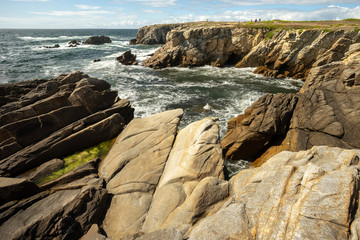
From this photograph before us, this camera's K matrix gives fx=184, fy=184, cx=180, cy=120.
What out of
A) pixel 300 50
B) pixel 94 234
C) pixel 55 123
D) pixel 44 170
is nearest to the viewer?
pixel 94 234

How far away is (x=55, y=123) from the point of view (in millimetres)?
15633

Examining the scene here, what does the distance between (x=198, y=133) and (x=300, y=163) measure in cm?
646

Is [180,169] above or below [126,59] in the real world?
below

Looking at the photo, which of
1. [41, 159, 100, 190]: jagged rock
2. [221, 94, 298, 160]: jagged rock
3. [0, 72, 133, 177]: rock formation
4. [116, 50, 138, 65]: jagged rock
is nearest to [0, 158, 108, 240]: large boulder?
[41, 159, 100, 190]: jagged rock

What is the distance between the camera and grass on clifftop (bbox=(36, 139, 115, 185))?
→ 12836 mm

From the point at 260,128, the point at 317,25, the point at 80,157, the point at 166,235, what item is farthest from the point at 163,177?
the point at 317,25

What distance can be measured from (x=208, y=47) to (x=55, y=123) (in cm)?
5015

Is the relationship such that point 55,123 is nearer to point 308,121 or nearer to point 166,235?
point 166,235

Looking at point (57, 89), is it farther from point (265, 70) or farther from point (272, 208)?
point (265, 70)

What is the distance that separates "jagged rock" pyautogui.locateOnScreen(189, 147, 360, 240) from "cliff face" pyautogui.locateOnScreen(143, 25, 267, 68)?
51222mm

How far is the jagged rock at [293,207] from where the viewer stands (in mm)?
5797

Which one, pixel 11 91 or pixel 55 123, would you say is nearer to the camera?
pixel 55 123

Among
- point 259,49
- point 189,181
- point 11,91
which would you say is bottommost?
point 189,181

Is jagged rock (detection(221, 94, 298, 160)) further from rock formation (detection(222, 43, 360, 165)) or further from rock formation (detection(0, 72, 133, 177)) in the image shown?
A: rock formation (detection(0, 72, 133, 177))
